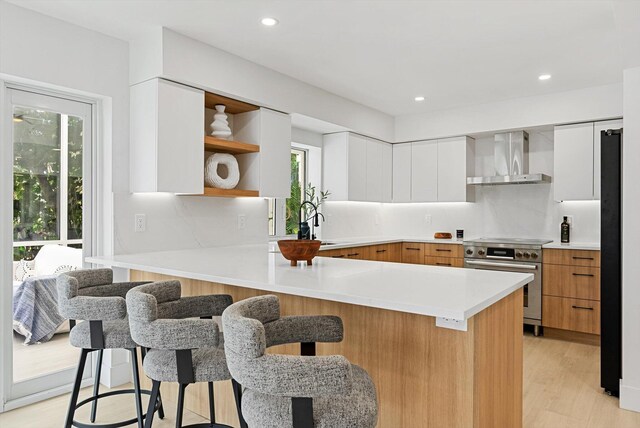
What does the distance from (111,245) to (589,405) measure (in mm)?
3333

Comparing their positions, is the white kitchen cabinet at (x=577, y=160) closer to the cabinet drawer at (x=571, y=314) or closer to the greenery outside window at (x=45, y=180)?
the cabinet drawer at (x=571, y=314)

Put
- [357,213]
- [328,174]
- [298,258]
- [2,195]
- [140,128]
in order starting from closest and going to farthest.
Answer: [298,258] < [2,195] < [140,128] < [328,174] < [357,213]

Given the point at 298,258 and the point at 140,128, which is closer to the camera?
the point at 298,258

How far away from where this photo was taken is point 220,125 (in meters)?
3.58

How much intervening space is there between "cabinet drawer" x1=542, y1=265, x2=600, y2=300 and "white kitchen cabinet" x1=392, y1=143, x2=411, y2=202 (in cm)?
191

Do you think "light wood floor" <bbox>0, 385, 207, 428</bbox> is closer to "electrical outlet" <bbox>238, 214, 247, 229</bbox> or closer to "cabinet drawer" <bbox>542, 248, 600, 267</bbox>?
"electrical outlet" <bbox>238, 214, 247, 229</bbox>

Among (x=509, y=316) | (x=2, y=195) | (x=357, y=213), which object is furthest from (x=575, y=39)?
(x=2, y=195)

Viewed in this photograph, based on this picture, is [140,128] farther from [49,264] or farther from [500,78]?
[500,78]

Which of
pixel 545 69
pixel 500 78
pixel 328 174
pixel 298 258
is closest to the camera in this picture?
pixel 298 258

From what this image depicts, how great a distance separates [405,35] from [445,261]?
8.92 ft

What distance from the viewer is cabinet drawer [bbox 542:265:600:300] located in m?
4.02

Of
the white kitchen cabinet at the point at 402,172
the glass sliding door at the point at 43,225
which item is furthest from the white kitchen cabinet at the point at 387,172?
the glass sliding door at the point at 43,225

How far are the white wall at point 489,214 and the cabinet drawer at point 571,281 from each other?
0.70 meters

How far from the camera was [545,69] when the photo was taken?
12.3 feet
